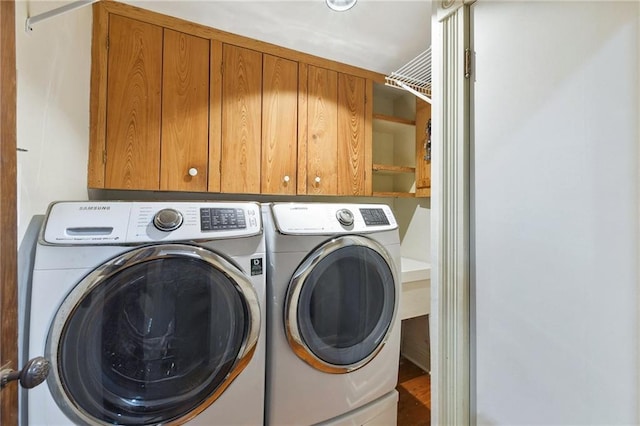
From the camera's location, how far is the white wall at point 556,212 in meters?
0.45

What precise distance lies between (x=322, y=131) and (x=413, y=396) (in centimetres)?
186

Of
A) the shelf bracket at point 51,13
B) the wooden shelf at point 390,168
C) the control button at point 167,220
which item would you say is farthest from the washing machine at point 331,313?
the shelf bracket at point 51,13

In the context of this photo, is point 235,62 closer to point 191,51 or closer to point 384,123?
point 191,51

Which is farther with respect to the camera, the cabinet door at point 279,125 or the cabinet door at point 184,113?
the cabinet door at point 279,125

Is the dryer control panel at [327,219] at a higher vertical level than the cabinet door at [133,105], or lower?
lower

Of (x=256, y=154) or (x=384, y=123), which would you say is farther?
(x=384, y=123)

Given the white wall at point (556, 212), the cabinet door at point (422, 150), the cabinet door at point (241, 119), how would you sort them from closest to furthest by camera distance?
the white wall at point (556, 212)
the cabinet door at point (241, 119)
the cabinet door at point (422, 150)

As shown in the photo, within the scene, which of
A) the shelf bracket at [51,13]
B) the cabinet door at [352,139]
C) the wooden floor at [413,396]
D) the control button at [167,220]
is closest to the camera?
the shelf bracket at [51,13]

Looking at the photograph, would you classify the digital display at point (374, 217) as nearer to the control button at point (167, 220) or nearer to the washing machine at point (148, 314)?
the washing machine at point (148, 314)

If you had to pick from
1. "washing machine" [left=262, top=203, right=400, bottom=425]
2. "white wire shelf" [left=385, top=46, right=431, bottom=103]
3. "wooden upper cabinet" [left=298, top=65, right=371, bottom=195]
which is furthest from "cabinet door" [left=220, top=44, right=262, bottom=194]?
"white wire shelf" [left=385, top=46, right=431, bottom=103]

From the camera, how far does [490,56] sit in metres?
0.66

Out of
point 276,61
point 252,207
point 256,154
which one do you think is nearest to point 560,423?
point 252,207

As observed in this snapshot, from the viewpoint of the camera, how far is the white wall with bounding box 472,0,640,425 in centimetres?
45

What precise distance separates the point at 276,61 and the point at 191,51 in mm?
454
